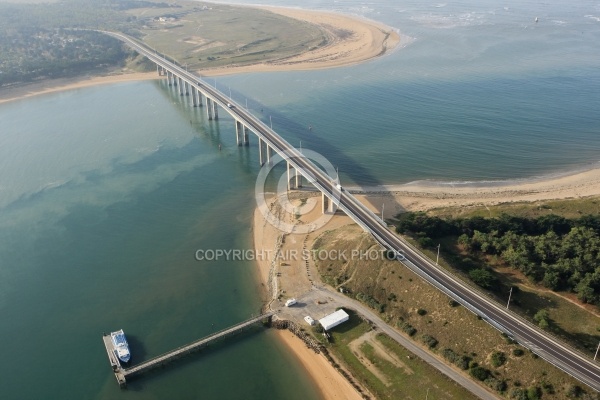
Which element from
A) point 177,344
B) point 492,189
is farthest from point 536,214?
point 177,344

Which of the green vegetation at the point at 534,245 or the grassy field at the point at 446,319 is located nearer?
the grassy field at the point at 446,319

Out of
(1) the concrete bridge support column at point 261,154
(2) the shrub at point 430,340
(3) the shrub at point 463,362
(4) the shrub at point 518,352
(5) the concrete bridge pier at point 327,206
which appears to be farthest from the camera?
(1) the concrete bridge support column at point 261,154

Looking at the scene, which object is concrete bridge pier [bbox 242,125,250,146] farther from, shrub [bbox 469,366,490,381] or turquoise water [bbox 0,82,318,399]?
shrub [bbox 469,366,490,381]

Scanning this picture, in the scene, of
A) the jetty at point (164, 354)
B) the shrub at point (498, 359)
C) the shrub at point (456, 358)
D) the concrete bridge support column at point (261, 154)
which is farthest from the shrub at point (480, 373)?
the concrete bridge support column at point (261, 154)

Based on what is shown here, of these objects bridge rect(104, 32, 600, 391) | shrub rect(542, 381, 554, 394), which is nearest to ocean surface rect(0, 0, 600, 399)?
bridge rect(104, 32, 600, 391)

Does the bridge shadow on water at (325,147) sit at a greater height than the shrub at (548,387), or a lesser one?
greater

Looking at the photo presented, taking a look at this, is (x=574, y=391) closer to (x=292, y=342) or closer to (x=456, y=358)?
(x=456, y=358)

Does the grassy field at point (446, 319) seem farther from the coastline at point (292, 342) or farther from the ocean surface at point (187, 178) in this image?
the ocean surface at point (187, 178)
